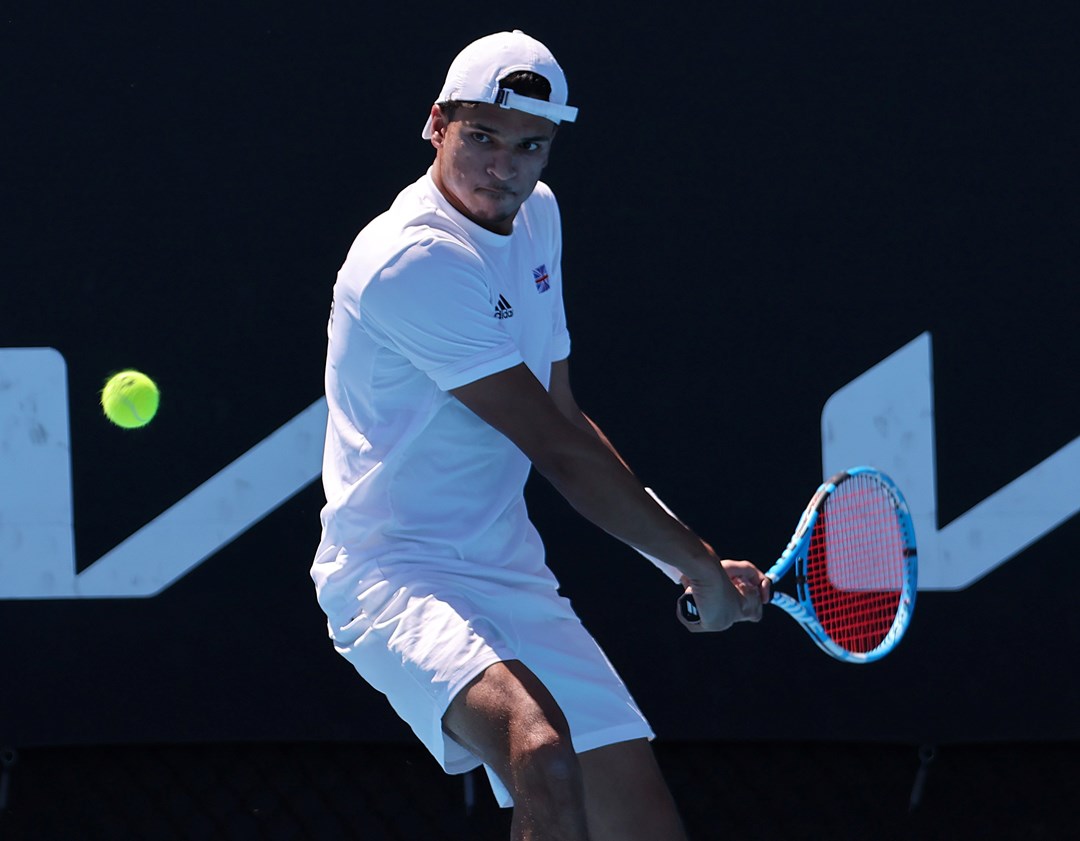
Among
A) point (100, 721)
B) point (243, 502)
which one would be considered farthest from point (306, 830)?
point (243, 502)

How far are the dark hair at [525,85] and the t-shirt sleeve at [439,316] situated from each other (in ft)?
0.79

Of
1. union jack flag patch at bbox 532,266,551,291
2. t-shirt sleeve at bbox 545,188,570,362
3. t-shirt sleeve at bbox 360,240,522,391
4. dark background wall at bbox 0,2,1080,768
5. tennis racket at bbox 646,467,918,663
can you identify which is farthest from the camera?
dark background wall at bbox 0,2,1080,768

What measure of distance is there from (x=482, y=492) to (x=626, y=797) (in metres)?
0.50

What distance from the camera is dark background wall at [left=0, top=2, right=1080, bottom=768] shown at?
3.18 meters

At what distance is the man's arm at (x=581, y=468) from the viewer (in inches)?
92.2

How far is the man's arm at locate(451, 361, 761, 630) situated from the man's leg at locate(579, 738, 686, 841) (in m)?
0.32

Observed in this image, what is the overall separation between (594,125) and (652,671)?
1064mm

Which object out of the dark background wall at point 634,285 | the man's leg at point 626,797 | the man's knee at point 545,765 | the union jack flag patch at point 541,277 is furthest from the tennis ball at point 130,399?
the man's knee at point 545,765

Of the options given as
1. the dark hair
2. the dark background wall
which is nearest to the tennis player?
the dark hair

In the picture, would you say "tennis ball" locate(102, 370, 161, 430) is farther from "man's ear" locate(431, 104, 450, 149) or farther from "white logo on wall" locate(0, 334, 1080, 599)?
"man's ear" locate(431, 104, 450, 149)

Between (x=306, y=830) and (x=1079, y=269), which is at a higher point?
(x=1079, y=269)

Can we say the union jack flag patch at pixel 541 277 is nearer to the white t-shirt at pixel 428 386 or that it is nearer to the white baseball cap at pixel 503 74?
the white t-shirt at pixel 428 386

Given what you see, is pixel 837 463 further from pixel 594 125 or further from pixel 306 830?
pixel 306 830

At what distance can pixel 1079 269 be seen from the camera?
318 cm
